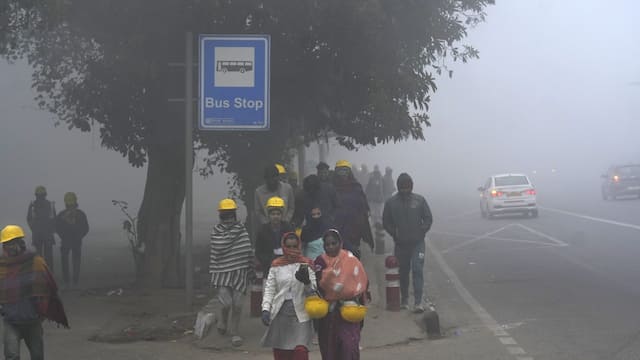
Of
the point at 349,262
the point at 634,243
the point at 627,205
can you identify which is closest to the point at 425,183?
the point at 627,205

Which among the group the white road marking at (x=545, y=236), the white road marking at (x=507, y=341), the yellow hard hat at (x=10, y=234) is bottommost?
the white road marking at (x=507, y=341)

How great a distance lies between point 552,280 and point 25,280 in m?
9.19

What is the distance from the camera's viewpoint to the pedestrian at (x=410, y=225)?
35.4 ft

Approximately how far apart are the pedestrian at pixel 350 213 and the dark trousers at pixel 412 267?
0.66 m

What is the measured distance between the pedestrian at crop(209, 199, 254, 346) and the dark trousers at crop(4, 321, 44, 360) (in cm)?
229

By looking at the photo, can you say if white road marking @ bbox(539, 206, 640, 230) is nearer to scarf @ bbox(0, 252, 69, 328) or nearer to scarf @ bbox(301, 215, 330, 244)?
scarf @ bbox(301, 215, 330, 244)

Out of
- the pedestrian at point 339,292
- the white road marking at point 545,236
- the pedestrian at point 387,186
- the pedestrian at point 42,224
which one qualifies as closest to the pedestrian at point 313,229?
the pedestrian at point 339,292

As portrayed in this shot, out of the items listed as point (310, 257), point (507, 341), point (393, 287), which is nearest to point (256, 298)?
point (393, 287)

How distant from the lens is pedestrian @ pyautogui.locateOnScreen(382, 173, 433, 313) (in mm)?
10780

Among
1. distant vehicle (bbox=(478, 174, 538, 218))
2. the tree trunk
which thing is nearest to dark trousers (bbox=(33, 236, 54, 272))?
the tree trunk

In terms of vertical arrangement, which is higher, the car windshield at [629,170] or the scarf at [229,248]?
the car windshield at [629,170]

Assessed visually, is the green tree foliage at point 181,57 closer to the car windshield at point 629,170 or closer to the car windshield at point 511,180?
the car windshield at point 511,180

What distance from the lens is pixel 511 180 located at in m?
30.4

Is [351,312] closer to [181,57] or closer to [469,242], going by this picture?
[181,57]
